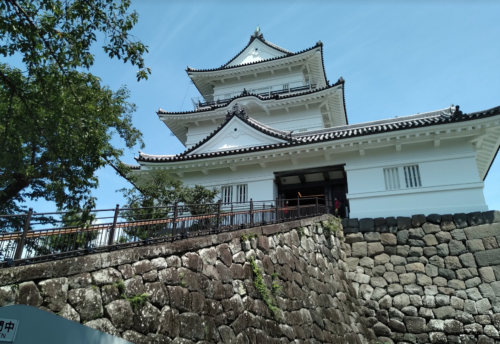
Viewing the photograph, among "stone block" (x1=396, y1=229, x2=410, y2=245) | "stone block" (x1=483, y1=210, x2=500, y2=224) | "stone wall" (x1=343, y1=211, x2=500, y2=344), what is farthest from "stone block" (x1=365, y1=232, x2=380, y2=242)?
"stone block" (x1=483, y1=210, x2=500, y2=224)

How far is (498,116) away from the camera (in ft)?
32.9

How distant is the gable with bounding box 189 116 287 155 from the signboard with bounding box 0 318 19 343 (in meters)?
11.4

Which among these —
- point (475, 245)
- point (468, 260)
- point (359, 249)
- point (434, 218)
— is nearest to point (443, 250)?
point (468, 260)

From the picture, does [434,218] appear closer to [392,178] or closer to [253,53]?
[392,178]

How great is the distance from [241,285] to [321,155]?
7461 millimetres

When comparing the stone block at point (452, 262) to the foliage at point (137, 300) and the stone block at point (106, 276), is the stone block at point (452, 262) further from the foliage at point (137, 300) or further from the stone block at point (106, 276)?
the stone block at point (106, 276)

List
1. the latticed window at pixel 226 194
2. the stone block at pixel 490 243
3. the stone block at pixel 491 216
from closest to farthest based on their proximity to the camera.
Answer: the stone block at pixel 490 243 → the stone block at pixel 491 216 → the latticed window at pixel 226 194

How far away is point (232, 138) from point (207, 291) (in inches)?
386

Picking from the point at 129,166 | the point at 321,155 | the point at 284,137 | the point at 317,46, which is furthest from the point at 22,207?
the point at 317,46

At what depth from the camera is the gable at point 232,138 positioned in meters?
14.7

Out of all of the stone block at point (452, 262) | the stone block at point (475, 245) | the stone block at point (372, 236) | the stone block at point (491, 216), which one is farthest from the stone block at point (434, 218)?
the stone block at point (372, 236)

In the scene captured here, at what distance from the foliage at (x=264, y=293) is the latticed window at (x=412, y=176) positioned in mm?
6907

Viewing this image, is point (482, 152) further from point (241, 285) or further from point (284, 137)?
point (241, 285)

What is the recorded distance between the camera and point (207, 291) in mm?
5914
